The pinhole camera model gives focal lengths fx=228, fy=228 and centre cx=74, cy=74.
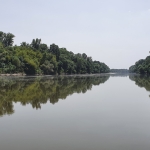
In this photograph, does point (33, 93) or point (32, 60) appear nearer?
point (33, 93)

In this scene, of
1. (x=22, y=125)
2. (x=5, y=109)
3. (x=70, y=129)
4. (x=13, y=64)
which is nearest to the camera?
(x=70, y=129)

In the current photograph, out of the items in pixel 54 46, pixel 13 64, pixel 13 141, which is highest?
pixel 54 46

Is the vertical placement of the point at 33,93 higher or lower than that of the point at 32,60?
lower

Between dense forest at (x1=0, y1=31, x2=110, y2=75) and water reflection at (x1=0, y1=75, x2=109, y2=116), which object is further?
dense forest at (x1=0, y1=31, x2=110, y2=75)

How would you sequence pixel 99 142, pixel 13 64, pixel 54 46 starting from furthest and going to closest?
pixel 54 46 < pixel 13 64 < pixel 99 142

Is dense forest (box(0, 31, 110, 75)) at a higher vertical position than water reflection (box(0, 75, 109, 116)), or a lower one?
higher

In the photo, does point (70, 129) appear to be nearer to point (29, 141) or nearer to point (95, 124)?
point (95, 124)

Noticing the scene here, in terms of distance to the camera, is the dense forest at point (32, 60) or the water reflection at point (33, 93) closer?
the water reflection at point (33, 93)

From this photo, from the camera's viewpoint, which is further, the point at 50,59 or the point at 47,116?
the point at 50,59

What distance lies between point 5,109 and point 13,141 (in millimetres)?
5833

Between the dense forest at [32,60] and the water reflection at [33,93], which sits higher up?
the dense forest at [32,60]

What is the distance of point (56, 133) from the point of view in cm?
749

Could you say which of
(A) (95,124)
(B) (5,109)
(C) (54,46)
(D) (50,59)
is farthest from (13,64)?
(A) (95,124)

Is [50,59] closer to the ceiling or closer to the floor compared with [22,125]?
closer to the ceiling
